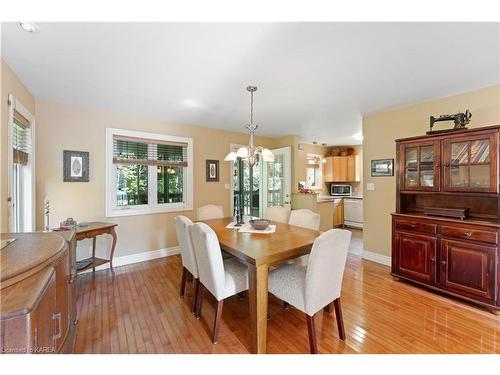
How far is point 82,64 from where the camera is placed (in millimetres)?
2031

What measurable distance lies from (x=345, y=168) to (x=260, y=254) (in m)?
5.41

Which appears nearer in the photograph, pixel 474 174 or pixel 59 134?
pixel 474 174

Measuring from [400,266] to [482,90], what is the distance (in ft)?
7.40

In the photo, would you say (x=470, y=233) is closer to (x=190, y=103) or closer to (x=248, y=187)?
(x=190, y=103)

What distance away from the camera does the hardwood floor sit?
1737 mm

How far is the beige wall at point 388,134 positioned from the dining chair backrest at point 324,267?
2.21 metres

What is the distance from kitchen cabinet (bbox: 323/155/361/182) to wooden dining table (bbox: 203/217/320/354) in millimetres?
4539

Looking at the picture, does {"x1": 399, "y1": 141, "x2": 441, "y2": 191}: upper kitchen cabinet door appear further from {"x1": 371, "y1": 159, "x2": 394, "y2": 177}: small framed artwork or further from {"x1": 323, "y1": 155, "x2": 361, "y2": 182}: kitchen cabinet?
{"x1": 323, "y1": 155, "x2": 361, "y2": 182}: kitchen cabinet

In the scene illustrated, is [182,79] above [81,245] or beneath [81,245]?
above

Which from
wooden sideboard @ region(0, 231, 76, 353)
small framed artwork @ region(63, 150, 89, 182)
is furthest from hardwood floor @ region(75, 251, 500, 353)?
small framed artwork @ region(63, 150, 89, 182)

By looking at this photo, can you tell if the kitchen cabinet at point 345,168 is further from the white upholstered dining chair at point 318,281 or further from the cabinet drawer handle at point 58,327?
the cabinet drawer handle at point 58,327
